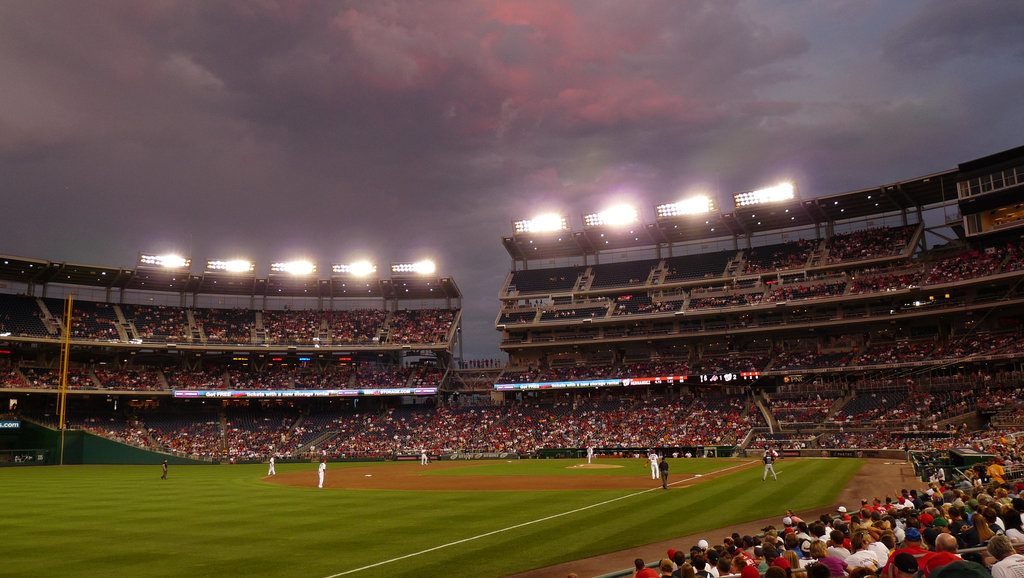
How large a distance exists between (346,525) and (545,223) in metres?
58.9

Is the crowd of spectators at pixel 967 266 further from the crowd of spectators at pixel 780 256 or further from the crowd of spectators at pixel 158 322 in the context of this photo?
the crowd of spectators at pixel 158 322

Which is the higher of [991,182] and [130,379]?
[991,182]

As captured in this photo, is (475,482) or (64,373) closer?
(475,482)

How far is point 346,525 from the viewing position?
21844 mm

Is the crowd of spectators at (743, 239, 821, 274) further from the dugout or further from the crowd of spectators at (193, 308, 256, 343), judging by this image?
the crowd of spectators at (193, 308, 256, 343)

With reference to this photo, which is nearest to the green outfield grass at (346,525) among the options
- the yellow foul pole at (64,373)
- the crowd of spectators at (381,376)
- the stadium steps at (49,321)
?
the yellow foul pole at (64,373)

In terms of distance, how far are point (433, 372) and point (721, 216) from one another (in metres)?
38.1

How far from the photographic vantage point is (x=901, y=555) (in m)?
5.96

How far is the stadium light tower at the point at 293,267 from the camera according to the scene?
8012 centimetres

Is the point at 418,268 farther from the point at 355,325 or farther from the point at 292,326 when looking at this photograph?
the point at 292,326

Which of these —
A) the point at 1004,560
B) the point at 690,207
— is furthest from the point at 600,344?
the point at 1004,560

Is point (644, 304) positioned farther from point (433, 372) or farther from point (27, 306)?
point (27, 306)

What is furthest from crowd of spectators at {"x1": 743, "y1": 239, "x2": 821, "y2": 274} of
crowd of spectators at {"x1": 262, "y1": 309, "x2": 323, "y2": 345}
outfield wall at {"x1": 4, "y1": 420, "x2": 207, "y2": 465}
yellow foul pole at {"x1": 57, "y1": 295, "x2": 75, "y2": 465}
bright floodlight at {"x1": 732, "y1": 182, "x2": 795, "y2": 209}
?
yellow foul pole at {"x1": 57, "y1": 295, "x2": 75, "y2": 465}

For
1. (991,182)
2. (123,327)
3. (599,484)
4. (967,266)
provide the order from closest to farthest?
(599,484), (991,182), (967,266), (123,327)
